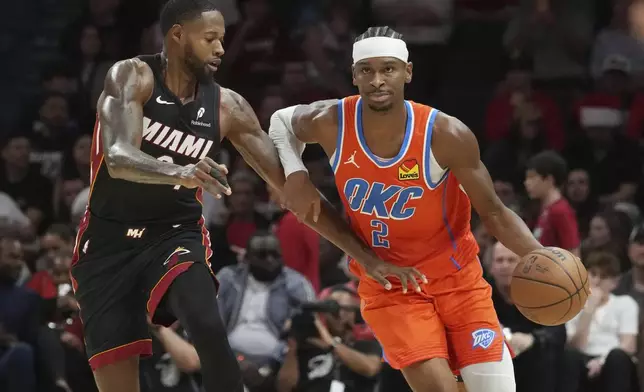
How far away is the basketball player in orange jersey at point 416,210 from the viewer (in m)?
5.93

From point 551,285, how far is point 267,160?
1.49 metres

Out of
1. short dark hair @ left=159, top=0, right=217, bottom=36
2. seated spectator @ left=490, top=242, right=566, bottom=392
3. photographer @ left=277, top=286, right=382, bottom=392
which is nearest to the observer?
short dark hair @ left=159, top=0, right=217, bottom=36

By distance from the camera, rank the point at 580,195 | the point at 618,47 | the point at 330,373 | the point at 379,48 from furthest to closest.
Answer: the point at 618,47
the point at 580,195
the point at 330,373
the point at 379,48

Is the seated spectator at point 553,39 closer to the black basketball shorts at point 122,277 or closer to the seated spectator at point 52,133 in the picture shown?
the seated spectator at point 52,133

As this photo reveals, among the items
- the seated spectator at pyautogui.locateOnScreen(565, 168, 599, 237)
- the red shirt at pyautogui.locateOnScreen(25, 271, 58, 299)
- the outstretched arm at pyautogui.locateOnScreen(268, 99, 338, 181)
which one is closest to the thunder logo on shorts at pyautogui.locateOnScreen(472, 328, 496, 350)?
the outstretched arm at pyautogui.locateOnScreen(268, 99, 338, 181)

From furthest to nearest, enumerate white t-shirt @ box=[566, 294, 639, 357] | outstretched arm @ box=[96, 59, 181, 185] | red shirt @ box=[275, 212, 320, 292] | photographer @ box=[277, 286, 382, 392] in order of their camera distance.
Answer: red shirt @ box=[275, 212, 320, 292] → white t-shirt @ box=[566, 294, 639, 357] → photographer @ box=[277, 286, 382, 392] → outstretched arm @ box=[96, 59, 181, 185]

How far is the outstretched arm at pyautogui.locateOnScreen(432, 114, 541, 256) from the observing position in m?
5.87

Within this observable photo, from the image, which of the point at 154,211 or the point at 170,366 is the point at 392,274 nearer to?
the point at 154,211

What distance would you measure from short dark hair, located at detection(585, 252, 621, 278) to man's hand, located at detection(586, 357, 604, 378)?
2.27 ft

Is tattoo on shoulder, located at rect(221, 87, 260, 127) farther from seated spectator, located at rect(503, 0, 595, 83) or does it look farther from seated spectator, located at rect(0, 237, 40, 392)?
seated spectator, located at rect(503, 0, 595, 83)

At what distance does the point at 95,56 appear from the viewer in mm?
12562

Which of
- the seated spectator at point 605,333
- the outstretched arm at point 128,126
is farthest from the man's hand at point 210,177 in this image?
the seated spectator at point 605,333

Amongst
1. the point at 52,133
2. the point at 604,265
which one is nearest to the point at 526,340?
the point at 604,265

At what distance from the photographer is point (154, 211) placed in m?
5.97
